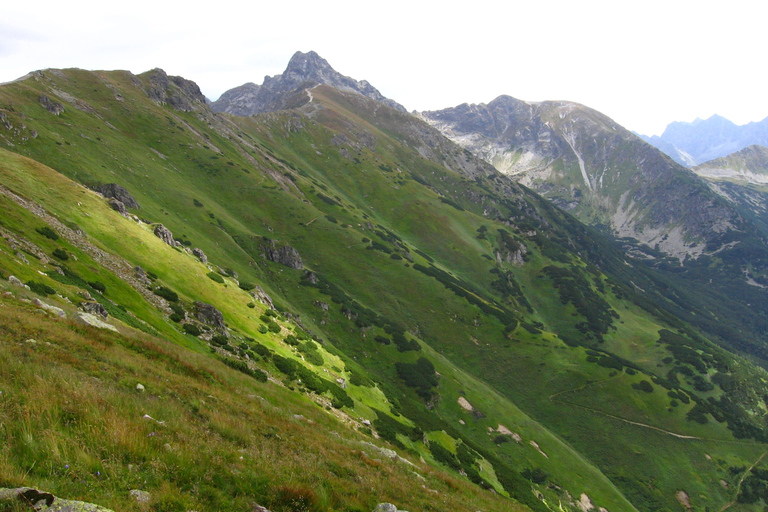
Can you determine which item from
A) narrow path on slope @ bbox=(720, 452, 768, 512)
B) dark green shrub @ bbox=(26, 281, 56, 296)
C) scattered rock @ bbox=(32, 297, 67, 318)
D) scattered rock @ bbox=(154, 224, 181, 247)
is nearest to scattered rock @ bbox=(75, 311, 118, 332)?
scattered rock @ bbox=(32, 297, 67, 318)

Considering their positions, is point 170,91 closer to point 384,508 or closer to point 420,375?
point 420,375

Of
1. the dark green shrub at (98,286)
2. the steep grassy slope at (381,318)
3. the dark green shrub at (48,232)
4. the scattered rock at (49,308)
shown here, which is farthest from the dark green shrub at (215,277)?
the scattered rock at (49,308)

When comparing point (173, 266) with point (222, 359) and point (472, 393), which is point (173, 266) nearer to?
point (222, 359)

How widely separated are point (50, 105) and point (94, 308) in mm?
90919

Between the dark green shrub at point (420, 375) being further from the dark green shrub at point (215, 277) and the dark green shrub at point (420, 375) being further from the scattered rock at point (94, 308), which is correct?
the scattered rock at point (94, 308)

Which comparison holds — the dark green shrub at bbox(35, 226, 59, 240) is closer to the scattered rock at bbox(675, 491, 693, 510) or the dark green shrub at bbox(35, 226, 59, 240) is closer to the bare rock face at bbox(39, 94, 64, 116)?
the bare rock face at bbox(39, 94, 64, 116)

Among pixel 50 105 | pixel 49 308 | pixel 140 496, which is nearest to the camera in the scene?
pixel 140 496

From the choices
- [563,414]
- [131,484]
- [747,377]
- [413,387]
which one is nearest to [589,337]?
[747,377]

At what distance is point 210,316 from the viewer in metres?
34.4

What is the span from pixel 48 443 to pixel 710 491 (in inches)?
3850

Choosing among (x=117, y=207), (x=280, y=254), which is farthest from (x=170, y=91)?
(x=117, y=207)

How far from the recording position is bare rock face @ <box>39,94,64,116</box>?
8256cm

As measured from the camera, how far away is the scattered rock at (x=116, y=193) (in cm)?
6091

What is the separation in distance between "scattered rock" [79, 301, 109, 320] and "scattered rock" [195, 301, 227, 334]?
943cm
